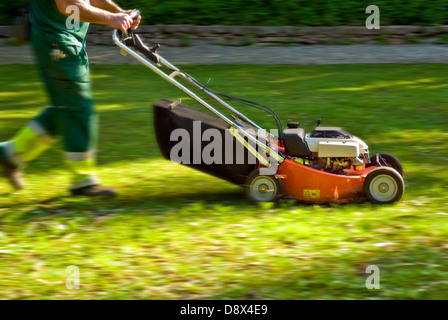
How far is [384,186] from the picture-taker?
4730 mm

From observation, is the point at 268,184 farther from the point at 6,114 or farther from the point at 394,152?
the point at 6,114

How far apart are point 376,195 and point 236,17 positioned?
22.5 feet

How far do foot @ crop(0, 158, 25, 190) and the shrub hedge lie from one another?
20.8ft

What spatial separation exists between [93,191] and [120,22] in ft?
3.91

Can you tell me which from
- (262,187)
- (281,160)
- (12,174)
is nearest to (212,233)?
(262,187)

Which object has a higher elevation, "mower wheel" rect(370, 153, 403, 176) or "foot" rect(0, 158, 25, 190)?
"mower wheel" rect(370, 153, 403, 176)

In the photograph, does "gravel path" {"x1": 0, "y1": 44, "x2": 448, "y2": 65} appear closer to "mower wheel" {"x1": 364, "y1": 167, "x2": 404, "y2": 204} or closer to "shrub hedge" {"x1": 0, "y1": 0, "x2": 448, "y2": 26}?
"shrub hedge" {"x1": 0, "y1": 0, "x2": 448, "y2": 26}

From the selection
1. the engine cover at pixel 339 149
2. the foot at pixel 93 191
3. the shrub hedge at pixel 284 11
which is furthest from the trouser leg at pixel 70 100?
the shrub hedge at pixel 284 11

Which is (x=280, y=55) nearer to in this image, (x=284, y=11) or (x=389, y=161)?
(x=284, y=11)

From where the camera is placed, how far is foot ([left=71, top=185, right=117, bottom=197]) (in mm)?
5160

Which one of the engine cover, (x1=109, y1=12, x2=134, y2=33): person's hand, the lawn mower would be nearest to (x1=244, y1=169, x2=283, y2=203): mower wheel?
the lawn mower

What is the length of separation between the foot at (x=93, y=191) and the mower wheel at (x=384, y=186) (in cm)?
175

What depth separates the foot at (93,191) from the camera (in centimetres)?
516

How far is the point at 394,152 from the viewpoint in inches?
239
